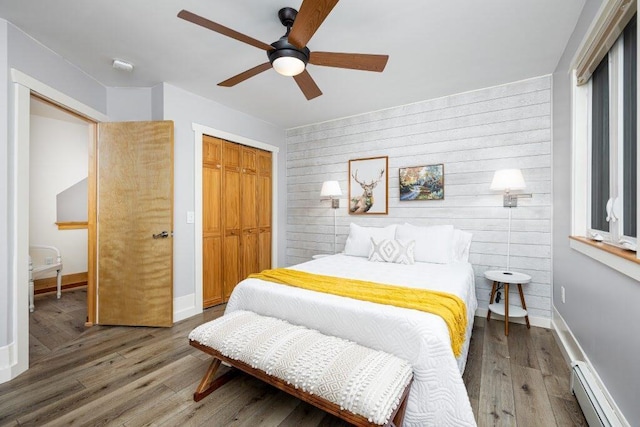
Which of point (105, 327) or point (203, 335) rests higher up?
point (203, 335)

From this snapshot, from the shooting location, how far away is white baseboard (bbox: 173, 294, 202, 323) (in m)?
3.12

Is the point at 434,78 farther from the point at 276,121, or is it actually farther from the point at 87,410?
the point at 87,410

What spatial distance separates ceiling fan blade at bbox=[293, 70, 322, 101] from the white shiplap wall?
173cm

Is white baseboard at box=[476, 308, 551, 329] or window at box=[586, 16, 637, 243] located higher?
window at box=[586, 16, 637, 243]

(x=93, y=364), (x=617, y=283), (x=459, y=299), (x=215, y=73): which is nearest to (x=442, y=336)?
(x=459, y=299)

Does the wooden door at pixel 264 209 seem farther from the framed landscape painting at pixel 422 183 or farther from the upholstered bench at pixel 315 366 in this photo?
the upholstered bench at pixel 315 366

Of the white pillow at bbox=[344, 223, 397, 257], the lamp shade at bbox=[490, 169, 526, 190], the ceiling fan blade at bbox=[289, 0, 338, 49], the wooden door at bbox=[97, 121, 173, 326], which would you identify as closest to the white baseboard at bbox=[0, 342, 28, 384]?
the wooden door at bbox=[97, 121, 173, 326]

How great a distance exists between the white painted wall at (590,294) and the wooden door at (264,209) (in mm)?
3538

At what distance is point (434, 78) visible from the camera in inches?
117

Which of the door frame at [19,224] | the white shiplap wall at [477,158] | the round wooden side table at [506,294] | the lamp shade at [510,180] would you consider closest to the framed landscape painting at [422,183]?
the white shiplap wall at [477,158]

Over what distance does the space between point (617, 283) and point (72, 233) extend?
239 inches

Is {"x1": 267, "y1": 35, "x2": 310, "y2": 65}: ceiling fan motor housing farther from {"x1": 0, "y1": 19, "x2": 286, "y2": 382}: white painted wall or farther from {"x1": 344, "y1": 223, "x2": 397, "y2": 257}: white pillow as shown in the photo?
{"x1": 344, "y1": 223, "x2": 397, "y2": 257}: white pillow

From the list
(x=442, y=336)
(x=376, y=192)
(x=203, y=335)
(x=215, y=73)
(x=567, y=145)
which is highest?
(x=215, y=73)

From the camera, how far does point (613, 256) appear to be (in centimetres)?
147
